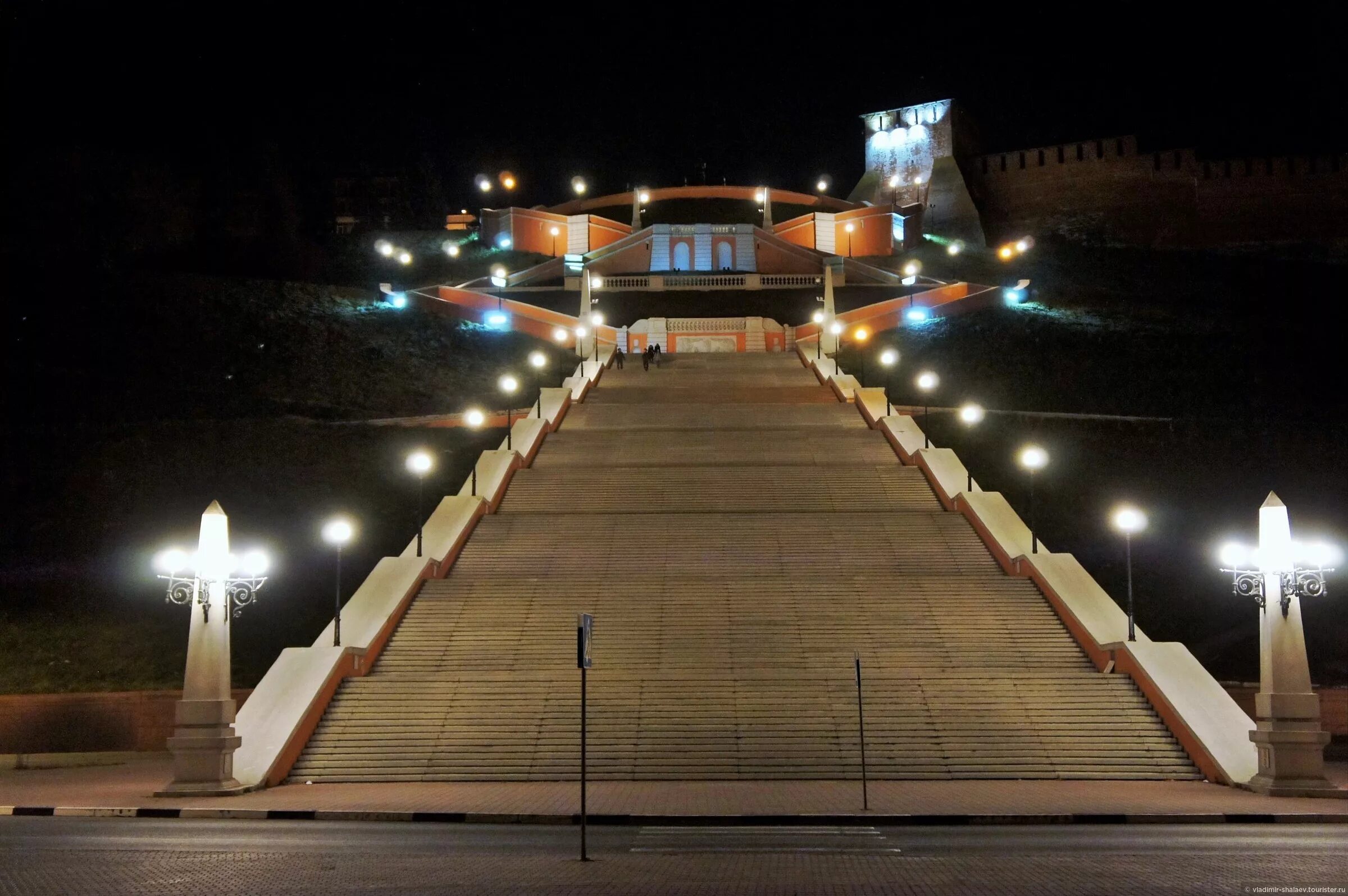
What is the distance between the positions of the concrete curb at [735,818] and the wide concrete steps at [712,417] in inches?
739

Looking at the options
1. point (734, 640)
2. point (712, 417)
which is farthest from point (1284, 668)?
point (712, 417)

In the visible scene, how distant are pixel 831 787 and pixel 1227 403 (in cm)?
2352

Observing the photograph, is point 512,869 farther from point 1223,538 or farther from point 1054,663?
point 1223,538

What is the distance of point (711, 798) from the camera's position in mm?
Answer: 13180

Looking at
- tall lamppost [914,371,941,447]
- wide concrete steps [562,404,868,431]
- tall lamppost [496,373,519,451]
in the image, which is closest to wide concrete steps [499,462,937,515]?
tall lamppost [496,373,519,451]

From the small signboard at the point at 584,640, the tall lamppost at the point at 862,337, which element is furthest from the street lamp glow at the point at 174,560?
the tall lamppost at the point at 862,337

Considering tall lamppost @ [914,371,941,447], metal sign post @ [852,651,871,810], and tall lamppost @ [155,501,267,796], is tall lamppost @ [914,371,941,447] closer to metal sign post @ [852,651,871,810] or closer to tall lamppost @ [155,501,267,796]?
metal sign post @ [852,651,871,810]

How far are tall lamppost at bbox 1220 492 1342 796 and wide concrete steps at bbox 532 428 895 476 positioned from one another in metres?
12.6

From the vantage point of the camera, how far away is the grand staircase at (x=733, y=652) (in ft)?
50.4

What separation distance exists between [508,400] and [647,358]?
7529 millimetres

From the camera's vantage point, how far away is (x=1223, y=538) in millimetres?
23547

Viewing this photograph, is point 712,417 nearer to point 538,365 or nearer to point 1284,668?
point 538,365

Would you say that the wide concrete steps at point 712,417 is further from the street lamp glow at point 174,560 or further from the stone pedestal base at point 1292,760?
the stone pedestal base at point 1292,760

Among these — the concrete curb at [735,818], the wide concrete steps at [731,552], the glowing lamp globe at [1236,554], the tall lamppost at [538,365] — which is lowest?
the concrete curb at [735,818]
